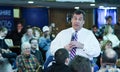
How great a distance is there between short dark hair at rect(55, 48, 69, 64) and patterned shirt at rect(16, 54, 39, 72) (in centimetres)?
333

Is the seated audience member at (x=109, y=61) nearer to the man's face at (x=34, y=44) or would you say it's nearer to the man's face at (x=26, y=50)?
the man's face at (x=26, y=50)

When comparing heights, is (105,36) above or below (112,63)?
below

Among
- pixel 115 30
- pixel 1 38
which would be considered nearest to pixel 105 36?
pixel 115 30

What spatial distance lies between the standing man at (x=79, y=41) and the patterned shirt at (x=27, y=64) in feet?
9.90

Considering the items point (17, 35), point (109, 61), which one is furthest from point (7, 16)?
point (109, 61)

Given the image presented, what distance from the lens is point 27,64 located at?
7641mm

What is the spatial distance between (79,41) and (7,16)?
1138 cm

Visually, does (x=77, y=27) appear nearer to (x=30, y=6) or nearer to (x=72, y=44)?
(x=72, y=44)

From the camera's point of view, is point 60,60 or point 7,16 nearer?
point 60,60

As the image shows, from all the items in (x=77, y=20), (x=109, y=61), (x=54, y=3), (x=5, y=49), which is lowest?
(x=5, y=49)

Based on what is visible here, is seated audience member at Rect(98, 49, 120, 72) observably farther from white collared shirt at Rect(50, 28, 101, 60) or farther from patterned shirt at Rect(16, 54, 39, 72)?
patterned shirt at Rect(16, 54, 39, 72)

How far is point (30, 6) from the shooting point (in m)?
16.5

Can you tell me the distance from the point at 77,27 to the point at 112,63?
897 mm

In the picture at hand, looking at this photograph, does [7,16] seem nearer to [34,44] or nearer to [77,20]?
[34,44]
